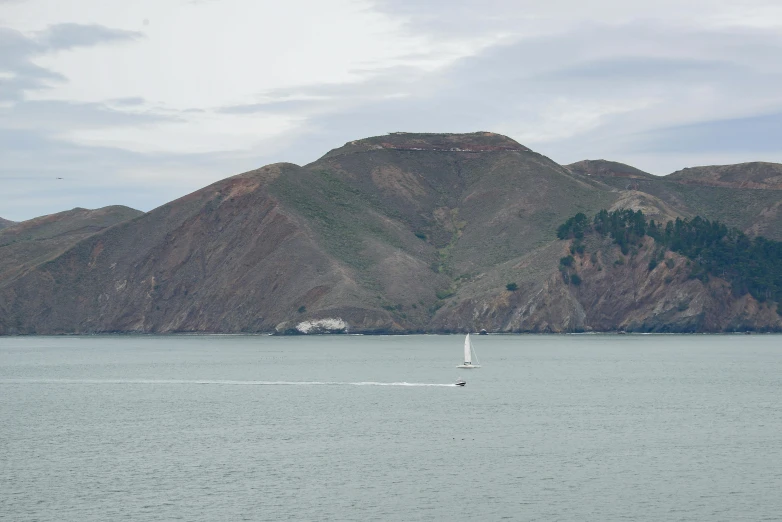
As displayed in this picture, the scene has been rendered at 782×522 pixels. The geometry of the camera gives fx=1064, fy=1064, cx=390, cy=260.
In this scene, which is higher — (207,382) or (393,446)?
(207,382)

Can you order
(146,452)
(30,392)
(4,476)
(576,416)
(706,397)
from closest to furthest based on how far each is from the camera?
1. (4,476)
2. (146,452)
3. (576,416)
4. (706,397)
5. (30,392)

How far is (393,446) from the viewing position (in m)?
71.9

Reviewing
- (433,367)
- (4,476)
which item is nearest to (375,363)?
(433,367)

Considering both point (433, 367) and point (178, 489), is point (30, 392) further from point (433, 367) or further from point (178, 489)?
point (178, 489)

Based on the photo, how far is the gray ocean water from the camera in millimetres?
53688

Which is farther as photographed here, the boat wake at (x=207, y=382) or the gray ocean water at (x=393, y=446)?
the boat wake at (x=207, y=382)

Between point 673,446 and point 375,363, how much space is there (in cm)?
8853

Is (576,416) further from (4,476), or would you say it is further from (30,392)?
(30,392)

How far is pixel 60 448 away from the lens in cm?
7312

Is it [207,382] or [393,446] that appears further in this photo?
[207,382]

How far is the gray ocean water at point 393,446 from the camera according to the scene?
53688 mm

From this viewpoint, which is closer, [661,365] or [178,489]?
[178,489]

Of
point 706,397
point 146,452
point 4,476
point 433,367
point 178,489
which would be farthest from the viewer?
point 433,367

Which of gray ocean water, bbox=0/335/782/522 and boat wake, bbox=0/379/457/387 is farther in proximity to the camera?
boat wake, bbox=0/379/457/387
